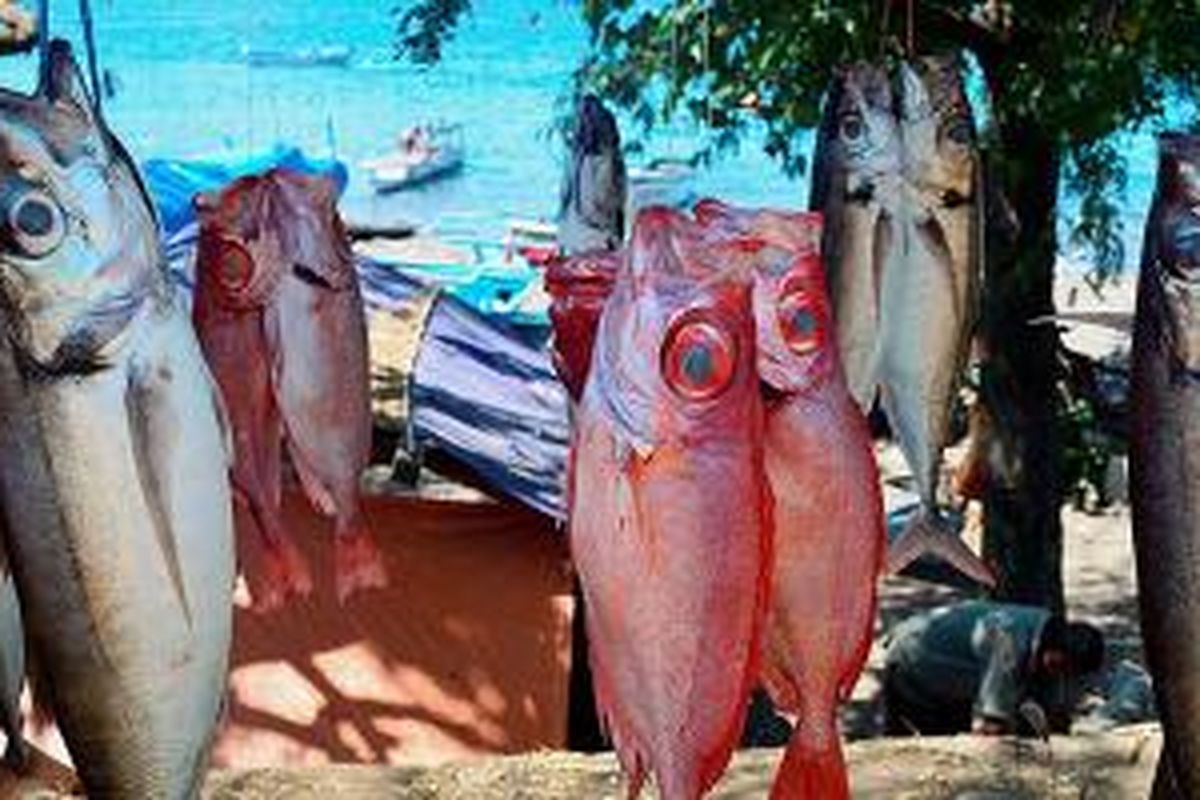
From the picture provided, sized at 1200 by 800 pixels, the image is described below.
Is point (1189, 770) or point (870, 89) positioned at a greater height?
point (870, 89)

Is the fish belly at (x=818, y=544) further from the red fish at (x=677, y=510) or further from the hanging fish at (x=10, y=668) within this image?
the hanging fish at (x=10, y=668)

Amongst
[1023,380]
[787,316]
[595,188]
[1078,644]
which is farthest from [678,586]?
[1023,380]

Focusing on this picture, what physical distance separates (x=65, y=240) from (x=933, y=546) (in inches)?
51.6

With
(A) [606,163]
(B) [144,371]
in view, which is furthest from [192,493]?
(A) [606,163]

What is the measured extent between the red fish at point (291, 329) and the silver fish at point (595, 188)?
102cm

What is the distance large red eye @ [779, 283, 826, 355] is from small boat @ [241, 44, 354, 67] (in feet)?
217

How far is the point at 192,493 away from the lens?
2.39m

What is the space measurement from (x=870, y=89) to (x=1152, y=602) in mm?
881

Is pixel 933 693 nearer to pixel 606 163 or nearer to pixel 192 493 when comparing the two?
pixel 606 163

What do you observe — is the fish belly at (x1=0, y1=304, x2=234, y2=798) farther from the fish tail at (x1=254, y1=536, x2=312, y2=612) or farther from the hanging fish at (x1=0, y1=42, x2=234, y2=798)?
the fish tail at (x1=254, y1=536, x2=312, y2=612)

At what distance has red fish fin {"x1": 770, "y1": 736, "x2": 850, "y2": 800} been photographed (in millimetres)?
2406

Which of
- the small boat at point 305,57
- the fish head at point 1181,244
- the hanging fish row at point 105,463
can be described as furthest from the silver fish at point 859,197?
the small boat at point 305,57

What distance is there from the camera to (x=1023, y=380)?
7.89 m

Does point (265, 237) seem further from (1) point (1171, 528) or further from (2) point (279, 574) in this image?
(1) point (1171, 528)
